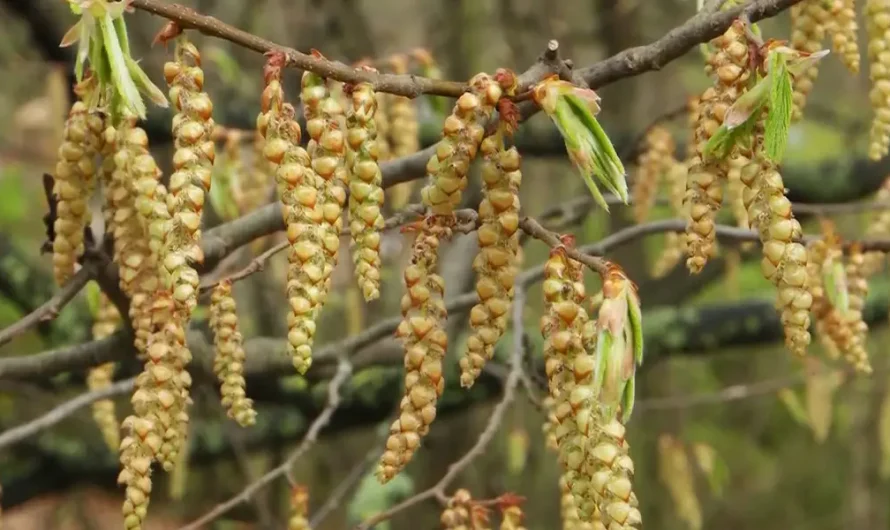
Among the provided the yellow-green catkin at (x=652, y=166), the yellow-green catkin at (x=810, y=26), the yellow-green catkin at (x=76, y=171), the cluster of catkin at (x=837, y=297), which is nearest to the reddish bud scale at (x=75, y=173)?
the yellow-green catkin at (x=76, y=171)

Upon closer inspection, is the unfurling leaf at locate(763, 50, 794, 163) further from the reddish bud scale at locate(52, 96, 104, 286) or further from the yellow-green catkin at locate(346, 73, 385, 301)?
the reddish bud scale at locate(52, 96, 104, 286)

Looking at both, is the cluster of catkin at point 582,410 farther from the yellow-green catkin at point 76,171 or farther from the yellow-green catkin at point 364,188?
the yellow-green catkin at point 76,171

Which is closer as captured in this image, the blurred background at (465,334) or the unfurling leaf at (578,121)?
the unfurling leaf at (578,121)

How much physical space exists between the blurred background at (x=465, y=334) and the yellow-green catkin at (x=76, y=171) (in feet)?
1.86

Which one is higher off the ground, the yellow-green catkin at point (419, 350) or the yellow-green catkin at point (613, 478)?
the yellow-green catkin at point (419, 350)

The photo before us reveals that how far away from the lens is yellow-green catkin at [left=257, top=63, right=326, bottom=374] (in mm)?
717

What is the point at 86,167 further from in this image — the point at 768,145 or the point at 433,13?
the point at 433,13

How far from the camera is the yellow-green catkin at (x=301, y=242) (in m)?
0.72

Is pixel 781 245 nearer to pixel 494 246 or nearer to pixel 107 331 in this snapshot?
pixel 494 246

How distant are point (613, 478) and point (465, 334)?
1745mm

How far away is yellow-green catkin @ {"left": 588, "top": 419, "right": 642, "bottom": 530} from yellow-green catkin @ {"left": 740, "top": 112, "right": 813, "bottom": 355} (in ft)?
0.54

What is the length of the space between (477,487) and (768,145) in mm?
2853

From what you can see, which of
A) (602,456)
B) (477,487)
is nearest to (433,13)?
(477,487)

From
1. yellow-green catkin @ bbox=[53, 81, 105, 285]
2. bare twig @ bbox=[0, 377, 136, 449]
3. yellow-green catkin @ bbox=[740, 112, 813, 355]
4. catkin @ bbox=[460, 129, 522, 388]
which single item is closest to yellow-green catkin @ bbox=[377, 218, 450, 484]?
catkin @ bbox=[460, 129, 522, 388]
